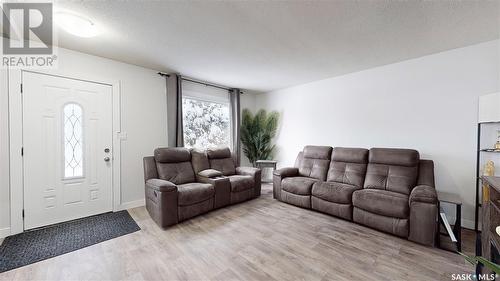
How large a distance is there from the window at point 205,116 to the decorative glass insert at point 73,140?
1.65 metres

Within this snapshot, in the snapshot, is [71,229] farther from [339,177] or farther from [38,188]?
[339,177]

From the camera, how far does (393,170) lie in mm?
2889

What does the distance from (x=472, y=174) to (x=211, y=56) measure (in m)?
3.85

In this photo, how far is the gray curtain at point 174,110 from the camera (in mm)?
3662

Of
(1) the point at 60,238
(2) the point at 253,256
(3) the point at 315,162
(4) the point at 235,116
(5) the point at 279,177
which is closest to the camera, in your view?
(2) the point at 253,256

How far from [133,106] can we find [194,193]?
182cm

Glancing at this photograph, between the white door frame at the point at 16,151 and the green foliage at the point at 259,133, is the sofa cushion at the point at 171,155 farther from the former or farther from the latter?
the green foliage at the point at 259,133

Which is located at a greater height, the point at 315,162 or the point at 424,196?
the point at 315,162

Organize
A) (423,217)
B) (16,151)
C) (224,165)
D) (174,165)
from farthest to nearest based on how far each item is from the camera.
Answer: (224,165), (174,165), (16,151), (423,217)

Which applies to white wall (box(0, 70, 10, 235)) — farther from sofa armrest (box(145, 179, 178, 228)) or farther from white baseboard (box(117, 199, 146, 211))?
sofa armrest (box(145, 179, 178, 228))

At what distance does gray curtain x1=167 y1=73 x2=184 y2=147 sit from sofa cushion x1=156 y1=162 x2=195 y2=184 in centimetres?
55

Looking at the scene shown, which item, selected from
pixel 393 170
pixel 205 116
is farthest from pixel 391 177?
pixel 205 116

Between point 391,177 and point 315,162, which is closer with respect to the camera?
point 391,177

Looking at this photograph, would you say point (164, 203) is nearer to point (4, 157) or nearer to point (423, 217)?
point (4, 157)
